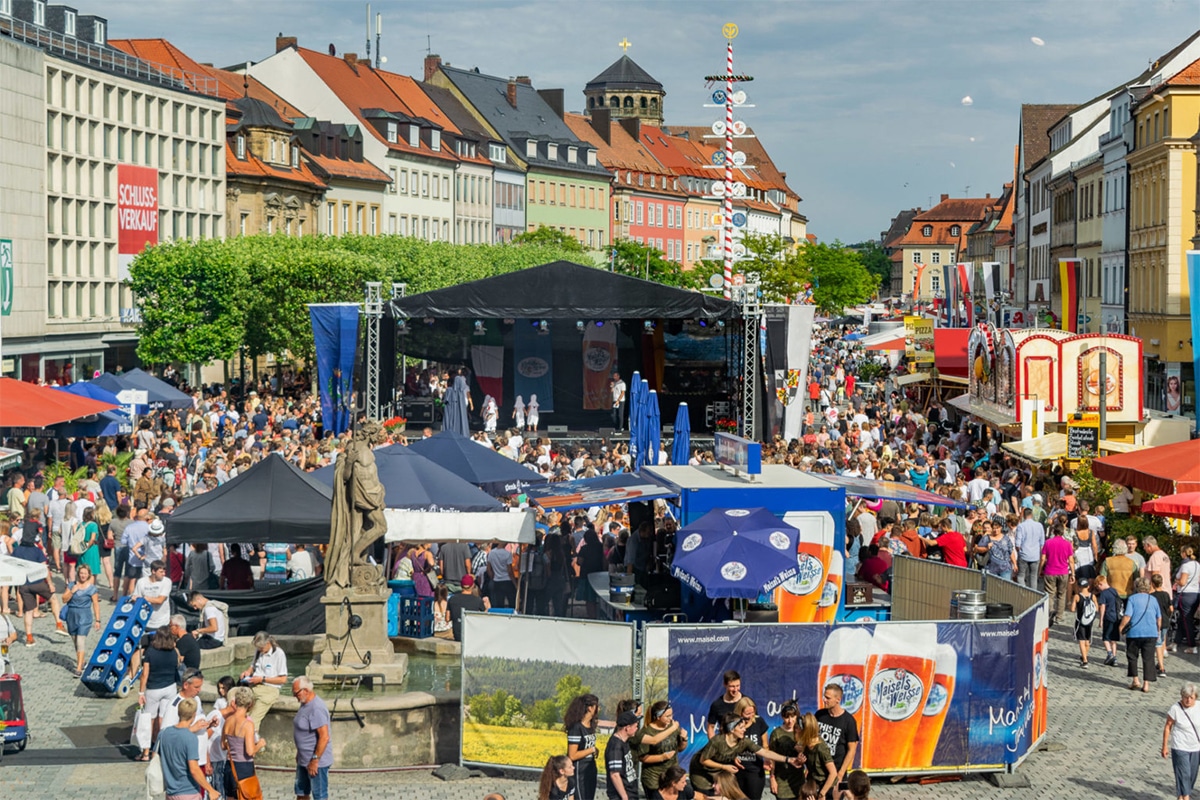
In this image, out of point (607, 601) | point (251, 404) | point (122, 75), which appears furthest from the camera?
point (122, 75)

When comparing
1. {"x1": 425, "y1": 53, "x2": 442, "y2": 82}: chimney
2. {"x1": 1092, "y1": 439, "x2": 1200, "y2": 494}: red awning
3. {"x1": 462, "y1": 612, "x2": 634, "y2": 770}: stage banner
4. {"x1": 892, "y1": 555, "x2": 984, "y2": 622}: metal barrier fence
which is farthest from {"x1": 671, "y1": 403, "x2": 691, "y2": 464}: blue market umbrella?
{"x1": 425, "y1": 53, "x2": 442, "y2": 82}: chimney

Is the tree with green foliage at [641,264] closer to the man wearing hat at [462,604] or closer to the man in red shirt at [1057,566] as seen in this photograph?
the man in red shirt at [1057,566]

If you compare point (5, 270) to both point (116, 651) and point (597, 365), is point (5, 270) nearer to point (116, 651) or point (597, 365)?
point (597, 365)

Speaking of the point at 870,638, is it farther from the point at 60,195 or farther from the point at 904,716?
the point at 60,195

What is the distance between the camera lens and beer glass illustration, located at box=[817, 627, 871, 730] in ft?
44.7

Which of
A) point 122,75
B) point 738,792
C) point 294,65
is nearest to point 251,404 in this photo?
point 122,75

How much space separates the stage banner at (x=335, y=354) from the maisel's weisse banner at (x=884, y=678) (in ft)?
82.1

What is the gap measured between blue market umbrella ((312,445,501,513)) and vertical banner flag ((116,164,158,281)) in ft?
144

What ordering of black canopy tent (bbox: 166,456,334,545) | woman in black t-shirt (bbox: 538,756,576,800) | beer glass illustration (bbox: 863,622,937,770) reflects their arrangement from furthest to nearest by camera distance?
black canopy tent (bbox: 166,456,334,545) < beer glass illustration (bbox: 863,622,937,770) < woman in black t-shirt (bbox: 538,756,576,800)

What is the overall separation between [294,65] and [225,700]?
256 feet

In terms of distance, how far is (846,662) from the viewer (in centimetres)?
1366

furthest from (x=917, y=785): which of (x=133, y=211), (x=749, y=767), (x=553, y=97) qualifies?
(x=553, y=97)

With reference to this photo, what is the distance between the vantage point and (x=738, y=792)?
11.6 meters

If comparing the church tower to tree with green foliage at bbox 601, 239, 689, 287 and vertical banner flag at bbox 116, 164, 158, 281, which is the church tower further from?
vertical banner flag at bbox 116, 164, 158, 281
